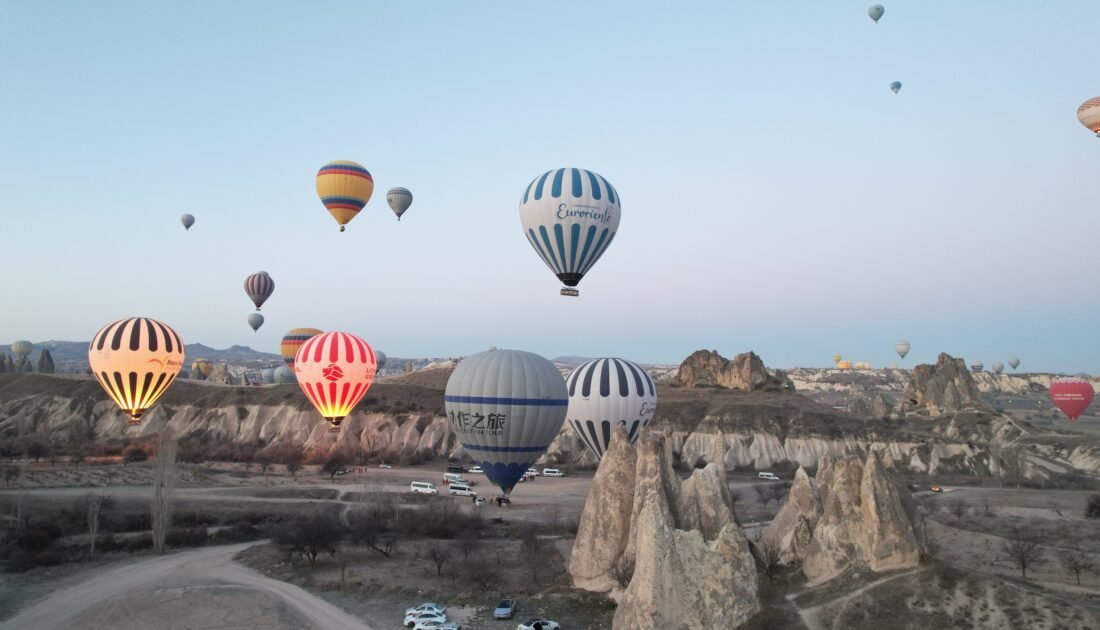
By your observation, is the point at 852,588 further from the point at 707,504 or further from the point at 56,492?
the point at 56,492

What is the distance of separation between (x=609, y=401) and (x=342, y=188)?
26136 millimetres

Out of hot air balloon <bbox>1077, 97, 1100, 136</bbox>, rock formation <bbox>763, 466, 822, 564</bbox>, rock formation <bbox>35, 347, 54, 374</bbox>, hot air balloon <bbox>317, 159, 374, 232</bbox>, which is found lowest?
rock formation <bbox>763, 466, 822, 564</bbox>

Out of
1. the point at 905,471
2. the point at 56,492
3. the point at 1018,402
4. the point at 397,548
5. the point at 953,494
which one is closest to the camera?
the point at 397,548

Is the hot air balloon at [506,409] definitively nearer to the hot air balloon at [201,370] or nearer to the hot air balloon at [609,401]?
the hot air balloon at [609,401]

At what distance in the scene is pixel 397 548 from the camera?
1390 inches

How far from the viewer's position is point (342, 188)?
46.8 metres

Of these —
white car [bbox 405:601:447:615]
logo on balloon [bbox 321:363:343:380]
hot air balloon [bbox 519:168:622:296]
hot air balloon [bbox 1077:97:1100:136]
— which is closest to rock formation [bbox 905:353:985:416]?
hot air balloon [bbox 1077:97:1100:136]

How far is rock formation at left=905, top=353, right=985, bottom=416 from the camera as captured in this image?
97375 mm

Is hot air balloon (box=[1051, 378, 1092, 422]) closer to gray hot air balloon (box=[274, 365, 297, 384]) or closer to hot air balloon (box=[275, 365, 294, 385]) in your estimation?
gray hot air balloon (box=[274, 365, 297, 384])

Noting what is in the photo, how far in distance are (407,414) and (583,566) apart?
54513mm

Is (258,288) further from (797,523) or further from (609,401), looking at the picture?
(797,523)

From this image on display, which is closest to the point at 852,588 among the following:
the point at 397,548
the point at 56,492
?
the point at 397,548

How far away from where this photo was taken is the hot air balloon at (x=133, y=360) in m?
36.5

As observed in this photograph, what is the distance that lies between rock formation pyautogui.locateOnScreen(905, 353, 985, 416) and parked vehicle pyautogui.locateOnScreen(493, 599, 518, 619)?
303ft
